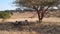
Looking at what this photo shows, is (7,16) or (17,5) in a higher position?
(17,5)

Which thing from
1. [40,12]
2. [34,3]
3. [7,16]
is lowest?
[7,16]

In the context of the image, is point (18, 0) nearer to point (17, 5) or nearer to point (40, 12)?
point (17, 5)

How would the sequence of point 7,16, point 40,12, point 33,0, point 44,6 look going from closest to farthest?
point 33,0 < point 44,6 < point 40,12 < point 7,16

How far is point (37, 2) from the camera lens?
28.5m

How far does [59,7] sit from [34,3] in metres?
5.96

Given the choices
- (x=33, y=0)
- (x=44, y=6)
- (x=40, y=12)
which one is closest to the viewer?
(x=33, y=0)

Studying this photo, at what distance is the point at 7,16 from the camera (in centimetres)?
5122

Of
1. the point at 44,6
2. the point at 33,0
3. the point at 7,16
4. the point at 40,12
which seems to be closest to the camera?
the point at 33,0

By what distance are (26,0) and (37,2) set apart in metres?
2.02

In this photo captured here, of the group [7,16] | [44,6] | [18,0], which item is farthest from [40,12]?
[7,16]

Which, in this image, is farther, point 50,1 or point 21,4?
point 21,4

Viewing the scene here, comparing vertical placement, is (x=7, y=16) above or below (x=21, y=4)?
below

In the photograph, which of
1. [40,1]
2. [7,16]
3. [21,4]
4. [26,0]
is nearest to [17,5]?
[21,4]

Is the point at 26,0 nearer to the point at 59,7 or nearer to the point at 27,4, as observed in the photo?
the point at 27,4
